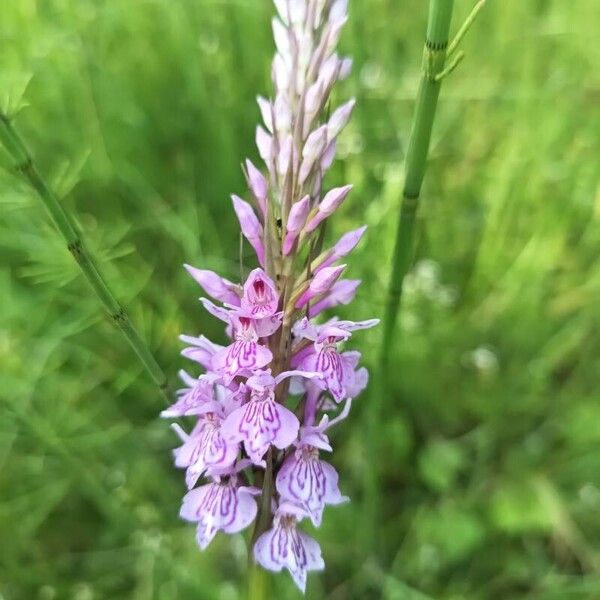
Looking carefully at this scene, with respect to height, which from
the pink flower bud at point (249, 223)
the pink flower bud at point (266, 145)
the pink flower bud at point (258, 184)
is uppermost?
the pink flower bud at point (266, 145)

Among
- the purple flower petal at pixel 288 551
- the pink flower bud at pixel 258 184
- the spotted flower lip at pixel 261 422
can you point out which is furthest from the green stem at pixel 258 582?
the pink flower bud at pixel 258 184

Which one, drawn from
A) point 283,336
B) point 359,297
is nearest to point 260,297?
point 283,336

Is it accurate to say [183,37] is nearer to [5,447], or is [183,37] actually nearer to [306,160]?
[5,447]

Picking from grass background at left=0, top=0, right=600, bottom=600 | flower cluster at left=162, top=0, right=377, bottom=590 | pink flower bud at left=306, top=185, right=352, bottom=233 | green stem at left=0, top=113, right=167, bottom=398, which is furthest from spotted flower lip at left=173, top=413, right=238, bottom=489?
grass background at left=0, top=0, right=600, bottom=600

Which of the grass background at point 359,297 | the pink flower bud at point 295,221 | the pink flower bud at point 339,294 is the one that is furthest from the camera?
Answer: the grass background at point 359,297

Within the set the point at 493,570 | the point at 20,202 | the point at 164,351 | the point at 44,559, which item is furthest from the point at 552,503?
the point at 20,202

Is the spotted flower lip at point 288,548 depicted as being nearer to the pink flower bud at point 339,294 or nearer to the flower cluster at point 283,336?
the flower cluster at point 283,336
